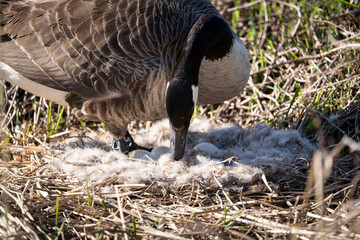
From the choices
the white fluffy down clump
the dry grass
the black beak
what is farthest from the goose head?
the dry grass

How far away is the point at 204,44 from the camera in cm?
362

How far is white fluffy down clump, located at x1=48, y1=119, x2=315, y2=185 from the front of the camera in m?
3.38

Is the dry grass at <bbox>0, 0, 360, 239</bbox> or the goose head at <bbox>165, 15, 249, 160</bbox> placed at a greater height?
the goose head at <bbox>165, 15, 249, 160</bbox>

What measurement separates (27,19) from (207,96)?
184cm

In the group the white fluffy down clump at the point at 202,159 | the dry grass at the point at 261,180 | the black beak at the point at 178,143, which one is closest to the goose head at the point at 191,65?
the black beak at the point at 178,143

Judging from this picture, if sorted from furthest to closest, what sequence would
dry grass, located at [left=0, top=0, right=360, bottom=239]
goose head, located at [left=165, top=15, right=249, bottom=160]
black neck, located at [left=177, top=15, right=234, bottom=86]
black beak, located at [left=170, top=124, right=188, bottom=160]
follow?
black beak, located at [left=170, top=124, right=188, bottom=160] < black neck, located at [left=177, top=15, right=234, bottom=86] < goose head, located at [left=165, top=15, right=249, bottom=160] < dry grass, located at [left=0, top=0, right=360, bottom=239]

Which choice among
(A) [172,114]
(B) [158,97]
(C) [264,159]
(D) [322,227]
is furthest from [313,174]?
(B) [158,97]

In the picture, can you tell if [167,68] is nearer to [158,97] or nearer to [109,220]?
[158,97]

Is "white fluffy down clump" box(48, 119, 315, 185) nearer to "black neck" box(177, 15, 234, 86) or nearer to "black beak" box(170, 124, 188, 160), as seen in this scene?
"black beak" box(170, 124, 188, 160)

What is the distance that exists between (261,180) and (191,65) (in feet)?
3.62

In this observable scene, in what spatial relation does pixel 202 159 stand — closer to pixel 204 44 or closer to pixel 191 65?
pixel 191 65

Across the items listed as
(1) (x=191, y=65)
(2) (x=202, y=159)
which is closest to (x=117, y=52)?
(1) (x=191, y=65)

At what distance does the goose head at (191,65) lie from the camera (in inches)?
131

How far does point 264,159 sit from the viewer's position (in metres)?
3.67
